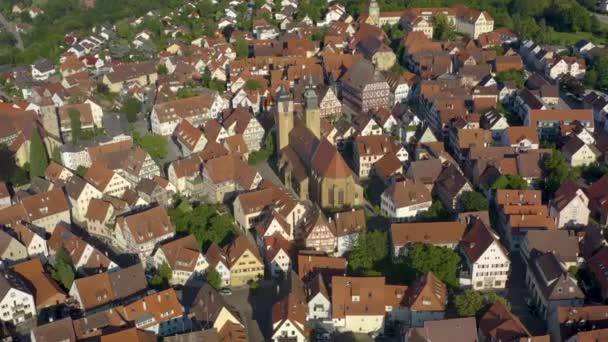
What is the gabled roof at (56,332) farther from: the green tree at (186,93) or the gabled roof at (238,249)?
the green tree at (186,93)

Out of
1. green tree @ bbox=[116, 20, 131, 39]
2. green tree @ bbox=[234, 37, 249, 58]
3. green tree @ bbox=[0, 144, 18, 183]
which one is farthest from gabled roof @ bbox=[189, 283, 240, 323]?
green tree @ bbox=[116, 20, 131, 39]

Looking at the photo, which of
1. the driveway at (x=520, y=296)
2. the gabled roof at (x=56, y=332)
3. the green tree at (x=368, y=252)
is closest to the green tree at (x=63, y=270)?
the gabled roof at (x=56, y=332)

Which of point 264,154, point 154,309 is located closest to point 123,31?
point 264,154

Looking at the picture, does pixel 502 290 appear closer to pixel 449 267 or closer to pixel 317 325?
pixel 449 267

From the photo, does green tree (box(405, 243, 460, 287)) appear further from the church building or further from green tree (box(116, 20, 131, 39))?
green tree (box(116, 20, 131, 39))

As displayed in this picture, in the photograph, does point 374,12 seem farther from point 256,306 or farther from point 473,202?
point 256,306

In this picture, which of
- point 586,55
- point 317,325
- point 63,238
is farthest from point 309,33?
point 317,325

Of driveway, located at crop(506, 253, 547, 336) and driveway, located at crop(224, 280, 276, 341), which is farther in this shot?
driveway, located at crop(506, 253, 547, 336)
